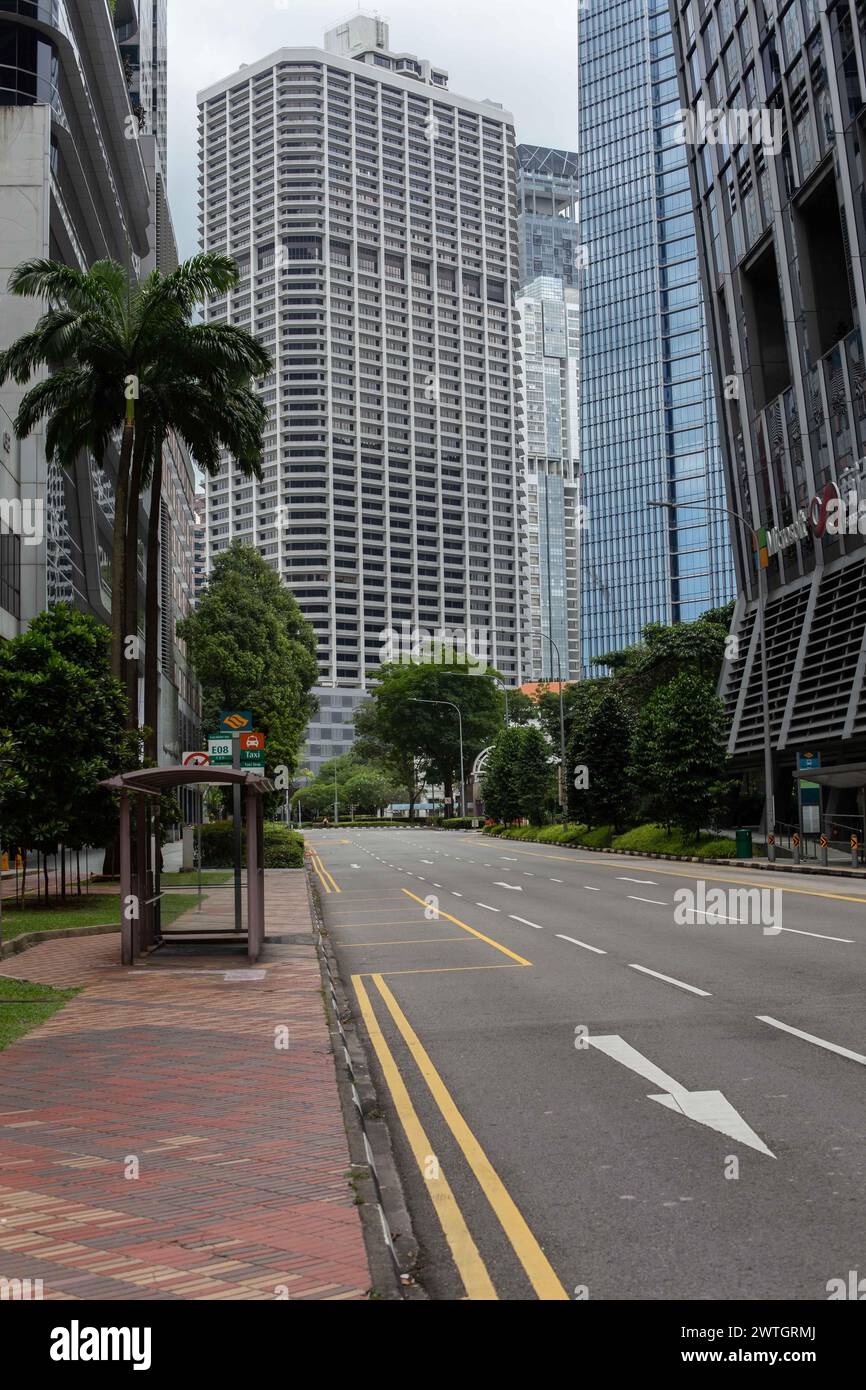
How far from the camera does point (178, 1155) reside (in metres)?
6.95

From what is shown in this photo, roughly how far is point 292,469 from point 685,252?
66810 millimetres

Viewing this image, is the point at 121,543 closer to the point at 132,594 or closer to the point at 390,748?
the point at 132,594

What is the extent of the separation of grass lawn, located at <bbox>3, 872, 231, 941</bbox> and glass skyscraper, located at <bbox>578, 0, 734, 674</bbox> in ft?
433

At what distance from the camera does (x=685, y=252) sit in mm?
154875

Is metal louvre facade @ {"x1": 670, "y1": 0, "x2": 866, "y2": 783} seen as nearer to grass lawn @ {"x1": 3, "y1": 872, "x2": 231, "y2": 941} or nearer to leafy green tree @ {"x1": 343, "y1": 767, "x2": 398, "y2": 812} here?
grass lawn @ {"x1": 3, "y1": 872, "x2": 231, "y2": 941}

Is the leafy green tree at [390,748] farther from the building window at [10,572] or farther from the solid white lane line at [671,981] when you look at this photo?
the solid white lane line at [671,981]

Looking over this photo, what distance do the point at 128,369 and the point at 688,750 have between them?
24.2 meters

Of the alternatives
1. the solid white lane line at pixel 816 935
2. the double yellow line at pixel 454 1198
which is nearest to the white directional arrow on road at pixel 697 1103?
the double yellow line at pixel 454 1198

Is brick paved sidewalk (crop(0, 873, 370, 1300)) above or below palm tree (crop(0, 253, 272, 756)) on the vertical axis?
below

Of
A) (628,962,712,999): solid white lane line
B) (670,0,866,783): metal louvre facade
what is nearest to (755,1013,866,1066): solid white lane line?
(628,962,712,999): solid white lane line

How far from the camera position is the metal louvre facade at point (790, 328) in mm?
43656

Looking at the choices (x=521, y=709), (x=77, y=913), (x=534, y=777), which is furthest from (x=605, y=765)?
(x=521, y=709)

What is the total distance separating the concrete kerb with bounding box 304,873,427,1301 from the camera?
519 cm
